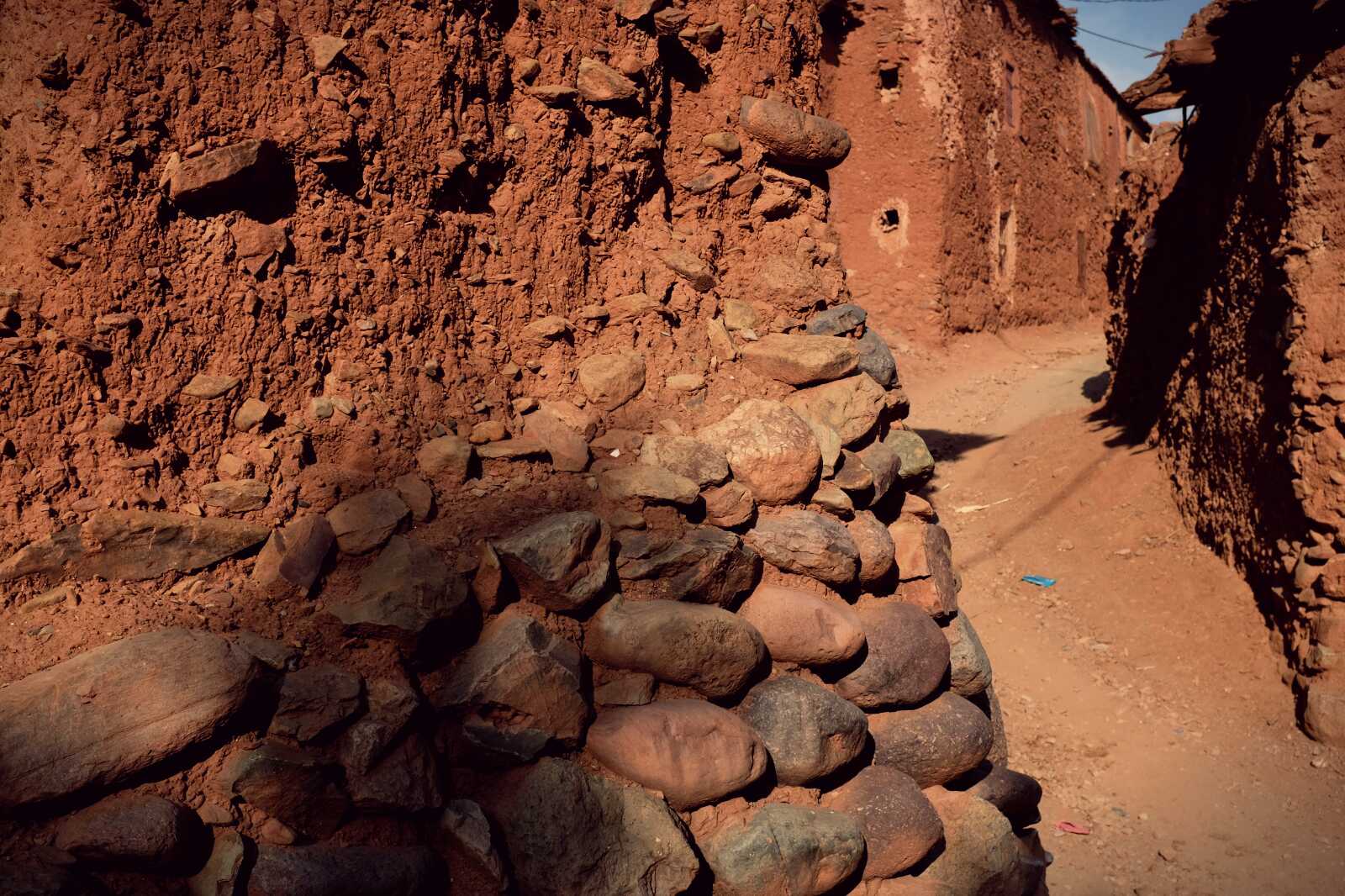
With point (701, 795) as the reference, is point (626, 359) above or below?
above

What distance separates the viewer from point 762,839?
1881 mm

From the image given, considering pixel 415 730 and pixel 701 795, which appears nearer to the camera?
pixel 415 730

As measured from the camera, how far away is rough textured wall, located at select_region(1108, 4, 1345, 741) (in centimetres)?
442

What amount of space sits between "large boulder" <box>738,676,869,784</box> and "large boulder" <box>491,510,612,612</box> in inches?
17.9

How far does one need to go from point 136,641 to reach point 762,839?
1.23 metres

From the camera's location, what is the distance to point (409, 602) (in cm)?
184

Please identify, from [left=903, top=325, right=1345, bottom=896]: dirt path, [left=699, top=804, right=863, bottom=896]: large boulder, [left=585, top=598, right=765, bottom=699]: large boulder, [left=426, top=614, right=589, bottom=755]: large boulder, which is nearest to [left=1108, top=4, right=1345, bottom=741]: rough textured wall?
[left=903, top=325, right=1345, bottom=896]: dirt path

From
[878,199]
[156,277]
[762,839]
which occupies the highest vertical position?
[878,199]

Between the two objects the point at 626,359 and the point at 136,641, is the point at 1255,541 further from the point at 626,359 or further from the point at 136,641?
the point at 136,641

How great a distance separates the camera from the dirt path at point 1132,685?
150 inches

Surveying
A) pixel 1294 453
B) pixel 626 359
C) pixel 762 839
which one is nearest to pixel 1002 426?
pixel 1294 453

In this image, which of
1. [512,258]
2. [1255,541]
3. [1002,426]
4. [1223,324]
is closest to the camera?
[512,258]

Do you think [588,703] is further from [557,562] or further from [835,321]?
[835,321]

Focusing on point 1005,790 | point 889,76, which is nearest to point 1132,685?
point 1005,790
